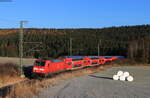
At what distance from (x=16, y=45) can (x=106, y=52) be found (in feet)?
117

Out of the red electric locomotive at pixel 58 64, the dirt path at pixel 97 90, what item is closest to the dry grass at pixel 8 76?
the red electric locomotive at pixel 58 64

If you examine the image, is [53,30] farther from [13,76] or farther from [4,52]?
[13,76]

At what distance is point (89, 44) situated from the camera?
122 m

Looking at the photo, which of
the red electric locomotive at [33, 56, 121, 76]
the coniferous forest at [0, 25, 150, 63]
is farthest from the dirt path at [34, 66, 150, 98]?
the coniferous forest at [0, 25, 150, 63]

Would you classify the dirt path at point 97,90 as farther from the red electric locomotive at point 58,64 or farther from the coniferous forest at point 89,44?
the coniferous forest at point 89,44

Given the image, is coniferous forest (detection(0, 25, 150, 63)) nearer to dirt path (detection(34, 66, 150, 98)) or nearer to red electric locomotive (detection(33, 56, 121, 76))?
red electric locomotive (detection(33, 56, 121, 76))

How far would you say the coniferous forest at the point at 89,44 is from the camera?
83250 mm

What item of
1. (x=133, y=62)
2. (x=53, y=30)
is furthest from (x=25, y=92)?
(x=53, y=30)

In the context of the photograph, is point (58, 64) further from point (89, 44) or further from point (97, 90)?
point (89, 44)

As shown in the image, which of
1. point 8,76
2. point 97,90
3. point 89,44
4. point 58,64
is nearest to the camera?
point 97,90

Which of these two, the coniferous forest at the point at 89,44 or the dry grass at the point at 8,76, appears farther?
the coniferous forest at the point at 89,44

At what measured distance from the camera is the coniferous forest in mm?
83250

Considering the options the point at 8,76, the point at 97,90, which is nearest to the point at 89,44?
the point at 8,76

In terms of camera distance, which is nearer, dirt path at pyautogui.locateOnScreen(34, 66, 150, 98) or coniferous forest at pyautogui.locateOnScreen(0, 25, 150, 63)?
dirt path at pyautogui.locateOnScreen(34, 66, 150, 98)
